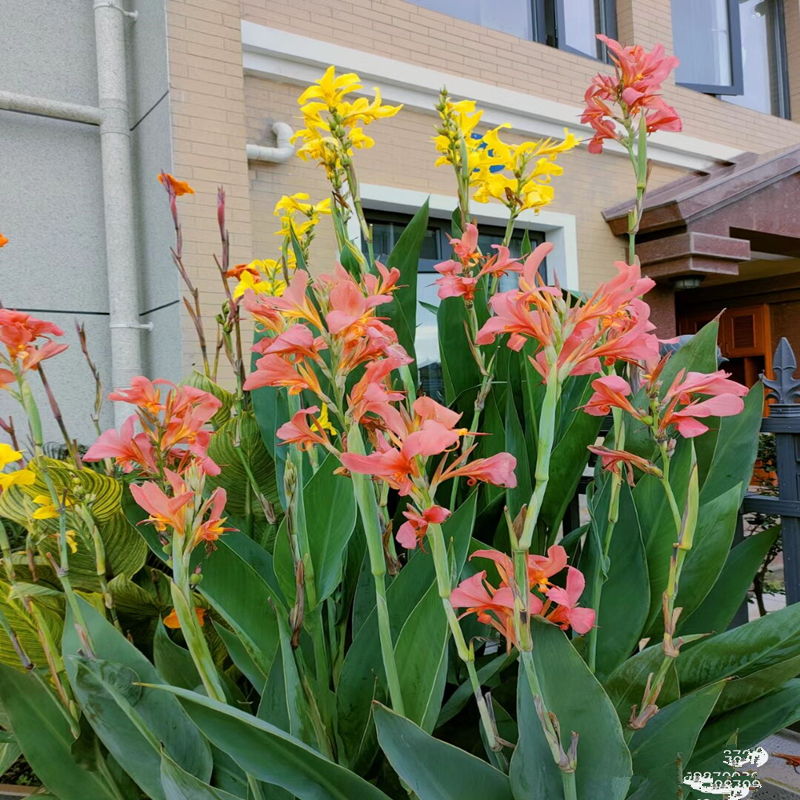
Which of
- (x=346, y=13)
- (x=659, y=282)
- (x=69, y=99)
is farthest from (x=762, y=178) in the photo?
(x=69, y=99)

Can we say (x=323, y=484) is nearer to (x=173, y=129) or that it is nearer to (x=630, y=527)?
(x=630, y=527)

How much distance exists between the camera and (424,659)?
0.49 metres

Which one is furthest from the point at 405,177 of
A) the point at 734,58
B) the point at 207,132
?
the point at 734,58

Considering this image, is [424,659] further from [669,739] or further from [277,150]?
[277,150]

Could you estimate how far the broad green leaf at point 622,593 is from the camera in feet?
1.93

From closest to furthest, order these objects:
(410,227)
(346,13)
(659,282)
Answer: (410,227) < (346,13) < (659,282)

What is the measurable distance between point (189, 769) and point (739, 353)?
7.30m

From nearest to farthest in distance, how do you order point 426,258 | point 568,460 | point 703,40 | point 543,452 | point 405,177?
point 543,452, point 568,460, point 405,177, point 426,258, point 703,40

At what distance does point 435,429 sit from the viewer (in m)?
0.35

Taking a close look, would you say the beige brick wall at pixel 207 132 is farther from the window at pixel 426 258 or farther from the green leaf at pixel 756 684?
the green leaf at pixel 756 684

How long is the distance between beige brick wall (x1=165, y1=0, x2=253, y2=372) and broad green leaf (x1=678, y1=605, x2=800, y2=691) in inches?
88.0

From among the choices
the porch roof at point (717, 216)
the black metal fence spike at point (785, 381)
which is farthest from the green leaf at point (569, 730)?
the porch roof at point (717, 216)

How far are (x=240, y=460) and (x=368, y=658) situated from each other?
1.10 feet

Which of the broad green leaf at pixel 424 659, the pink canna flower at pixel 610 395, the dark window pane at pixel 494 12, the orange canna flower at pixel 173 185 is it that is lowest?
the broad green leaf at pixel 424 659
